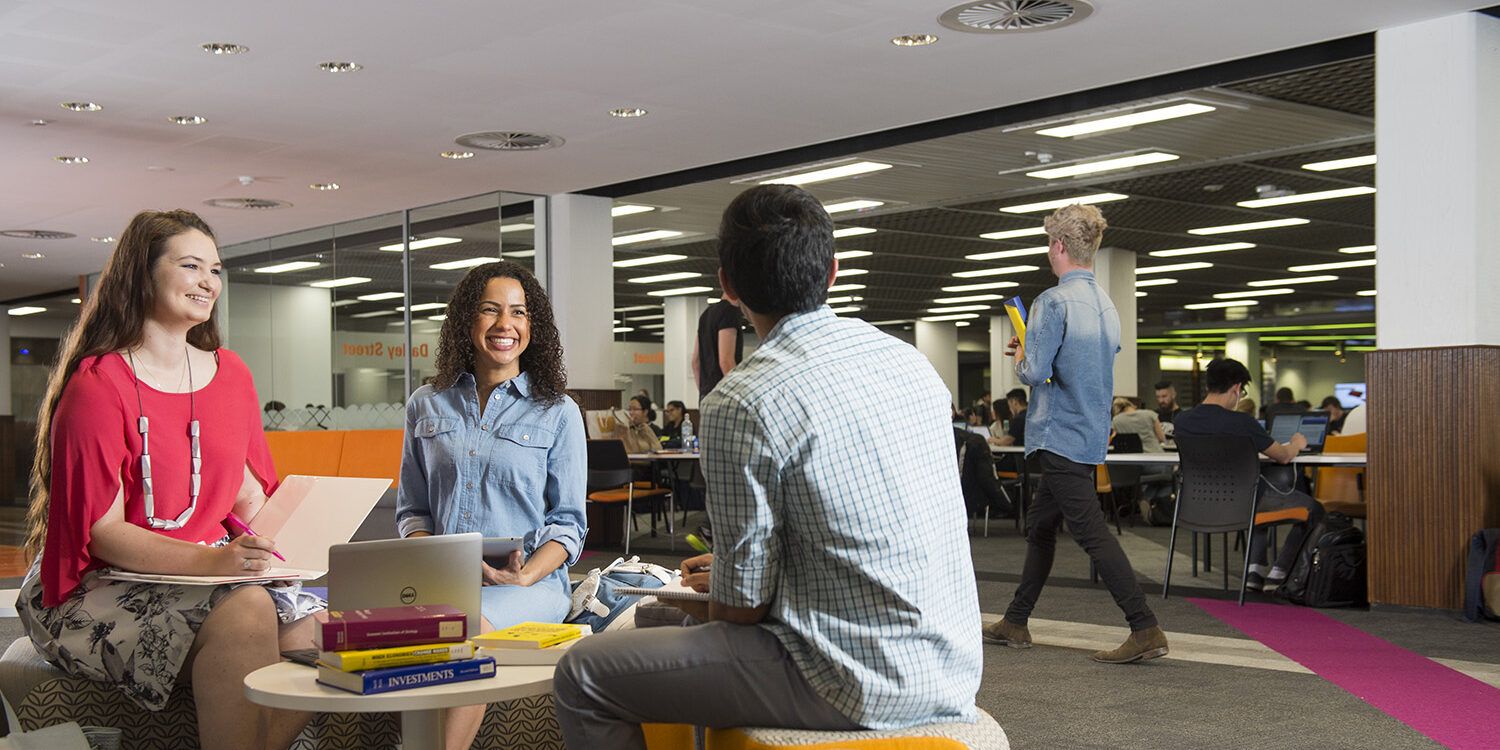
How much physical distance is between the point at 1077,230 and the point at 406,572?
11.7ft

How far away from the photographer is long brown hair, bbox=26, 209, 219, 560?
2.85m

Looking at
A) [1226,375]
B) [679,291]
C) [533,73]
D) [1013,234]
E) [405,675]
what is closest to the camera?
[405,675]

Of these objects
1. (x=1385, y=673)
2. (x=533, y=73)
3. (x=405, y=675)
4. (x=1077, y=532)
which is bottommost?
(x=1385, y=673)

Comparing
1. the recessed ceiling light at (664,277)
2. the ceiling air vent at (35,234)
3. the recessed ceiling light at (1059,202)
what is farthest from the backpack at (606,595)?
the recessed ceiling light at (664,277)

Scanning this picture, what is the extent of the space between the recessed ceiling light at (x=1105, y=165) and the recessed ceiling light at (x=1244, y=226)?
4163mm

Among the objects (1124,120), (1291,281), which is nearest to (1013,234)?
(1124,120)

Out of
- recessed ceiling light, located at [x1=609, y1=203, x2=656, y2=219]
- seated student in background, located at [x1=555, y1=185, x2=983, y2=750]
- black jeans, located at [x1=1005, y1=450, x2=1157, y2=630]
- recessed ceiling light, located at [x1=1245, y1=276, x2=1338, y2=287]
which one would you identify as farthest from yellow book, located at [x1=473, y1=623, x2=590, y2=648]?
recessed ceiling light, located at [x1=1245, y1=276, x2=1338, y2=287]

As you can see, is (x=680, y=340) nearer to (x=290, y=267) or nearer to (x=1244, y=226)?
(x=290, y=267)

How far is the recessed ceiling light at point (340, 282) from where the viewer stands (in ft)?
41.4

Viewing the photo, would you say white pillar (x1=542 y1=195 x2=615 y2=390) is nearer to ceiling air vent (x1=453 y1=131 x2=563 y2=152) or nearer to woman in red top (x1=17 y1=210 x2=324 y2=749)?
ceiling air vent (x1=453 y1=131 x2=563 y2=152)

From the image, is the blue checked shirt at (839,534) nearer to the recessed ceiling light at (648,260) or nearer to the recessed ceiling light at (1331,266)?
the recessed ceiling light at (648,260)

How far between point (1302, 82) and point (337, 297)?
29.0ft

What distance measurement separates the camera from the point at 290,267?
44.4 ft

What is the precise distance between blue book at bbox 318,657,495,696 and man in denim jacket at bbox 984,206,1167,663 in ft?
10.7
